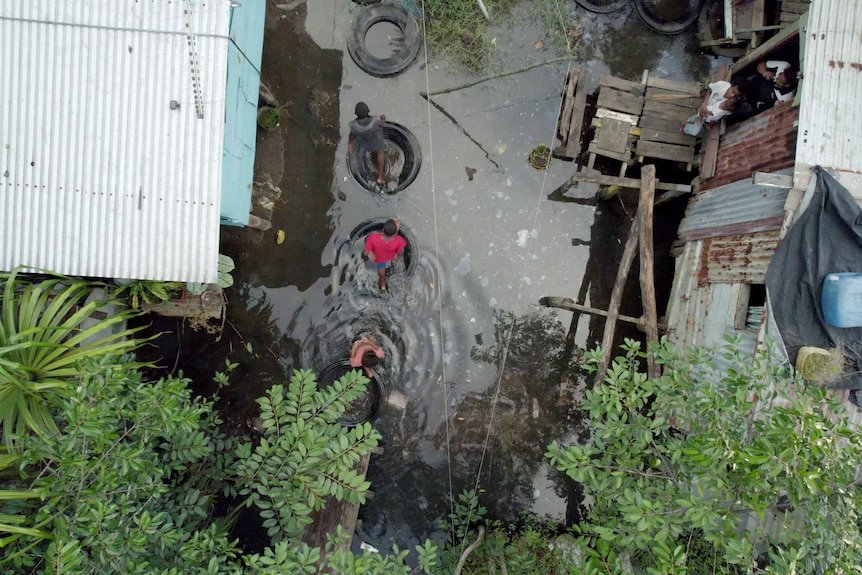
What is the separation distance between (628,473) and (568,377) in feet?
7.38

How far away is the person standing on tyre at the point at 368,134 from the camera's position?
4661mm

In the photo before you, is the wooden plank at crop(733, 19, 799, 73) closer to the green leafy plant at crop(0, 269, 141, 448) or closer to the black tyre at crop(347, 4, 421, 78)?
the black tyre at crop(347, 4, 421, 78)

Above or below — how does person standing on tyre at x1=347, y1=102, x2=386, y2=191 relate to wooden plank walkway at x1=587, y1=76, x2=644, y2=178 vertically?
below

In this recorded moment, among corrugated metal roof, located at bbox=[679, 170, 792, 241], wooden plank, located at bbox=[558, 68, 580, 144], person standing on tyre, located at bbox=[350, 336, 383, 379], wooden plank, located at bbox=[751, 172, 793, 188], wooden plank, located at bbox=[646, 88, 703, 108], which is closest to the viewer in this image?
wooden plank, located at bbox=[751, 172, 793, 188]

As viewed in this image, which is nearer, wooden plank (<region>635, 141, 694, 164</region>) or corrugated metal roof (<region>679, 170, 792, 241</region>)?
corrugated metal roof (<region>679, 170, 792, 241</region>)

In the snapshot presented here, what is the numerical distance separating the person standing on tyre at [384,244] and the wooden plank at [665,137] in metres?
3.10

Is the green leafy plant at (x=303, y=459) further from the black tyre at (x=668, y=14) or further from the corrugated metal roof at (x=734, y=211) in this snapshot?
the black tyre at (x=668, y=14)

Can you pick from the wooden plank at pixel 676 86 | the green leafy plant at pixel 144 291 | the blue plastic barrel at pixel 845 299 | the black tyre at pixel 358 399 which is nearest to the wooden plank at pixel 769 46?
the wooden plank at pixel 676 86

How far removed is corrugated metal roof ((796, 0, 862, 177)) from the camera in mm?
3834

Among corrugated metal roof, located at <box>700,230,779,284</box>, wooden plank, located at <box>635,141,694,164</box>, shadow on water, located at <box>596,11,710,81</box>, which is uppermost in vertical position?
shadow on water, located at <box>596,11,710,81</box>

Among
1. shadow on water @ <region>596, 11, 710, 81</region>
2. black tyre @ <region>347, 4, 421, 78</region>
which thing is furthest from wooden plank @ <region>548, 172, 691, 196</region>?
black tyre @ <region>347, 4, 421, 78</region>

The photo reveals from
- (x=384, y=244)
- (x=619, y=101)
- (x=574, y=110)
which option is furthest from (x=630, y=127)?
(x=384, y=244)

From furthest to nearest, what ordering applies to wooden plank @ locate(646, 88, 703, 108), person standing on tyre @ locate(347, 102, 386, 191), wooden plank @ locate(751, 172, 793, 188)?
wooden plank @ locate(646, 88, 703, 108)
person standing on tyre @ locate(347, 102, 386, 191)
wooden plank @ locate(751, 172, 793, 188)

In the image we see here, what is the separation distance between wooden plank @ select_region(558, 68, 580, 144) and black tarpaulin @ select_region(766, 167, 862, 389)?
8.00 feet
